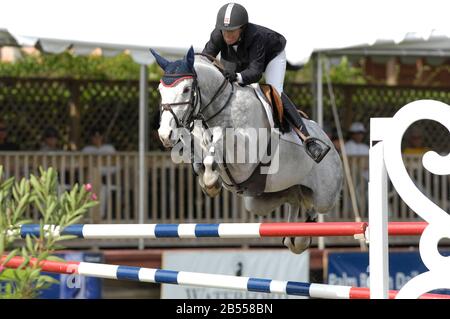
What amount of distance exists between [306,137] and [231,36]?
0.92 meters

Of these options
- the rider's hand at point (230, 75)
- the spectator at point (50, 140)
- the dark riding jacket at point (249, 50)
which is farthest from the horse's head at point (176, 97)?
the spectator at point (50, 140)

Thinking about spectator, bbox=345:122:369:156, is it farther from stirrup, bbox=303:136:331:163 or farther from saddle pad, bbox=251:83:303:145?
saddle pad, bbox=251:83:303:145

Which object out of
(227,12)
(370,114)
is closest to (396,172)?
(227,12)

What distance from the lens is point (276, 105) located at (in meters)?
7.49

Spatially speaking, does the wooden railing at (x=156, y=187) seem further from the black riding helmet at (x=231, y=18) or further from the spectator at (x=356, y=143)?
the black riding helmet at (x=231, y=18)

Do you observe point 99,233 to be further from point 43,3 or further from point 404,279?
point 404,279

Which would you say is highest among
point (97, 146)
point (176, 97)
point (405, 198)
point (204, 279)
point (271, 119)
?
point (176, 97)

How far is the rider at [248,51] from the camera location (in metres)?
7.16

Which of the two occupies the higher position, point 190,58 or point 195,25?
point 195,25

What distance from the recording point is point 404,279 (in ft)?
41.4

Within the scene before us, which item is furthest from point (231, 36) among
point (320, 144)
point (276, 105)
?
point (320, 144)

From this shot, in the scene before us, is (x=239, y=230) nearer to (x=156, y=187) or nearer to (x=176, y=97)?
(x=176, y=97)

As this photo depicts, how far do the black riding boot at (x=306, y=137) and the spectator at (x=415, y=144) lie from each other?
616 cm

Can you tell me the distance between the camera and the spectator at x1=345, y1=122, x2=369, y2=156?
13562 millimetres
